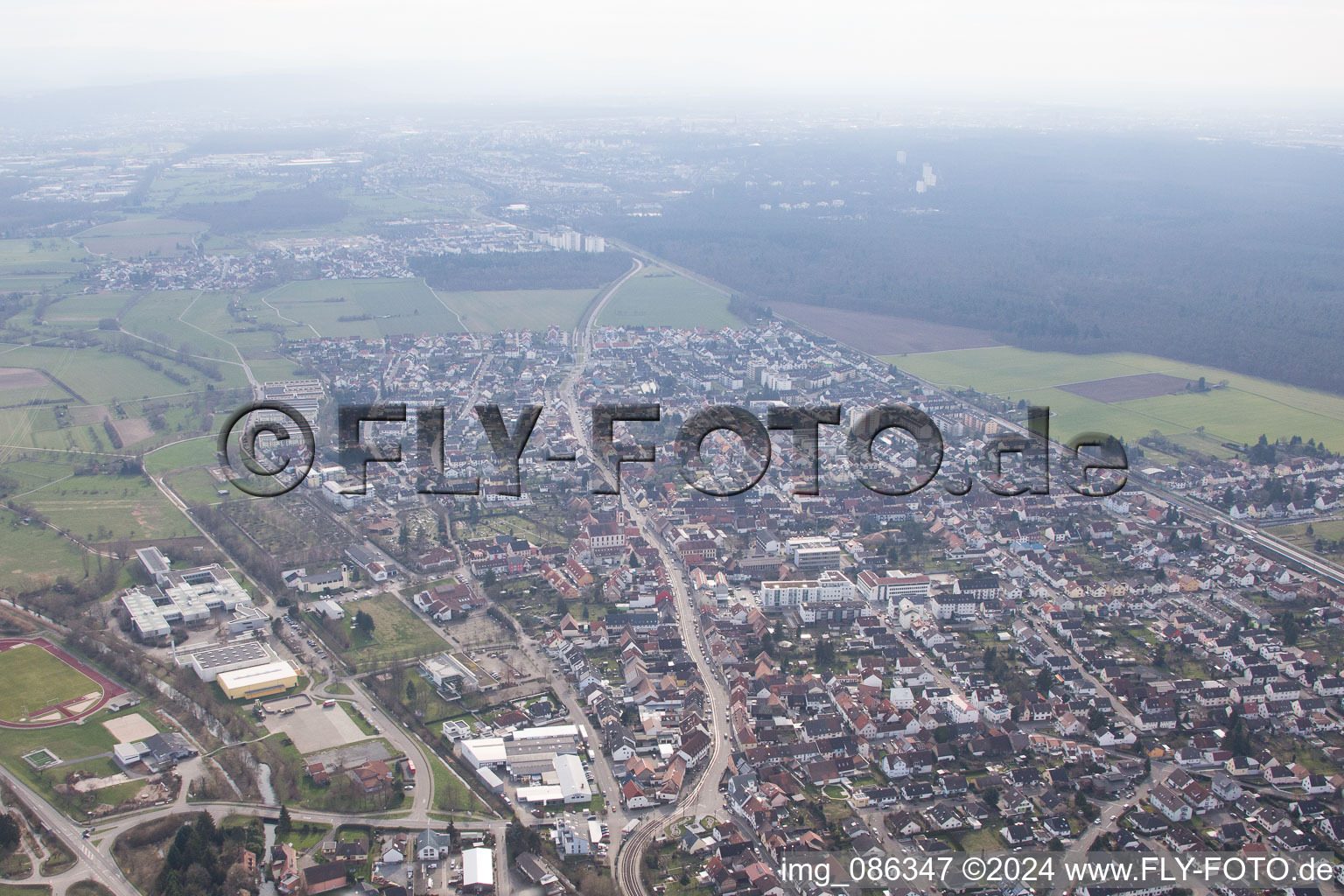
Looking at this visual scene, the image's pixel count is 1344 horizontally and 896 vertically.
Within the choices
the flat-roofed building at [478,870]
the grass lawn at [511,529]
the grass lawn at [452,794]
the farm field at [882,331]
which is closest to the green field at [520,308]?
the farm field at [882,331]

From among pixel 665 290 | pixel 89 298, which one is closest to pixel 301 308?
pixel 89 298

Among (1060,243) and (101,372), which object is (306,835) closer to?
(101,372)

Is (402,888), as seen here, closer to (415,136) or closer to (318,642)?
(318,642)

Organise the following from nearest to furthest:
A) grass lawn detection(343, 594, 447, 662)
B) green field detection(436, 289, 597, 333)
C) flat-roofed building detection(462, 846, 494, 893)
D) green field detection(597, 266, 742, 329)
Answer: flat-roofed building detection(462, 846, 494, 893), grass lawn detection(343, 594, 447, 662), green field detection(436, 289, 597, 333), green field detection(597, 266, 742, 329)

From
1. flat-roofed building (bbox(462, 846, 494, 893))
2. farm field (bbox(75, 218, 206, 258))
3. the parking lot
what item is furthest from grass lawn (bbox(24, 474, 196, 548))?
farm field (bbox(75, 218, 206, 258))

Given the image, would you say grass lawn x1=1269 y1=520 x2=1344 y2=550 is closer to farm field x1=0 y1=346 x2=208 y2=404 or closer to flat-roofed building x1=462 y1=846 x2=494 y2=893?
flat-roofed building x1=462 y1=846 x2=494 y2=893

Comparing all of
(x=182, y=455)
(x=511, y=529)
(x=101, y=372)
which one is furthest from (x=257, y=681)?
(x=101, y=372)
